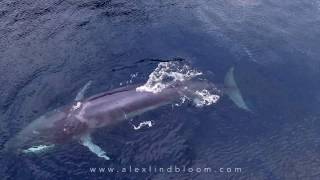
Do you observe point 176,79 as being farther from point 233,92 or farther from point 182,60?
point 233,92

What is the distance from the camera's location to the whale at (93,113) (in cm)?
2558

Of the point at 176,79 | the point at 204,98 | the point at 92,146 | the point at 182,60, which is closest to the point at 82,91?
the point at 92,146

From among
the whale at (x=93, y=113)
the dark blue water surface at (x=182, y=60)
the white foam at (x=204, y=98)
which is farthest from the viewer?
the white foam at (x=204, y=98)

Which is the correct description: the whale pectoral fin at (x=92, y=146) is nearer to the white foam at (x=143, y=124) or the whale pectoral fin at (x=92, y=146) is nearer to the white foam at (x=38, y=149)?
the white foam at (x=38, y=149)

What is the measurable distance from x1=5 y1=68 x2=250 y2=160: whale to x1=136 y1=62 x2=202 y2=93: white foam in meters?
0.31

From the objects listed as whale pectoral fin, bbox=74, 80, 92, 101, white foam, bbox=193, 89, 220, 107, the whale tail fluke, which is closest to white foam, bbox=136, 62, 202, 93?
white foam, bbox=193, 89, 220, 107

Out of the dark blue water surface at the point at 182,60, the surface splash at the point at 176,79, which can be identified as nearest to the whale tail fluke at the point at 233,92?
the dark blue water surface at the point at 182,60

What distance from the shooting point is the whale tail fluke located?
28.4 m

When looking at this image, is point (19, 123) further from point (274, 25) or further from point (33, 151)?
point (274, 25)

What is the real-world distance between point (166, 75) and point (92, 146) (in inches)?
262

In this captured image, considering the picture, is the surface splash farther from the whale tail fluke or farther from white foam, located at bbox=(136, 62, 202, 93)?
the whale tail fluke

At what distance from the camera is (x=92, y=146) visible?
25.8m

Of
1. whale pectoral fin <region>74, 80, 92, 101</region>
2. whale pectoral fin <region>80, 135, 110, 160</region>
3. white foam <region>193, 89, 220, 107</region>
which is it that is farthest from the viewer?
white foam <region>193, 89, 220, 107</region>

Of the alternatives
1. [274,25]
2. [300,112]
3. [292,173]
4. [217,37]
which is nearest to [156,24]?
[217,37]
